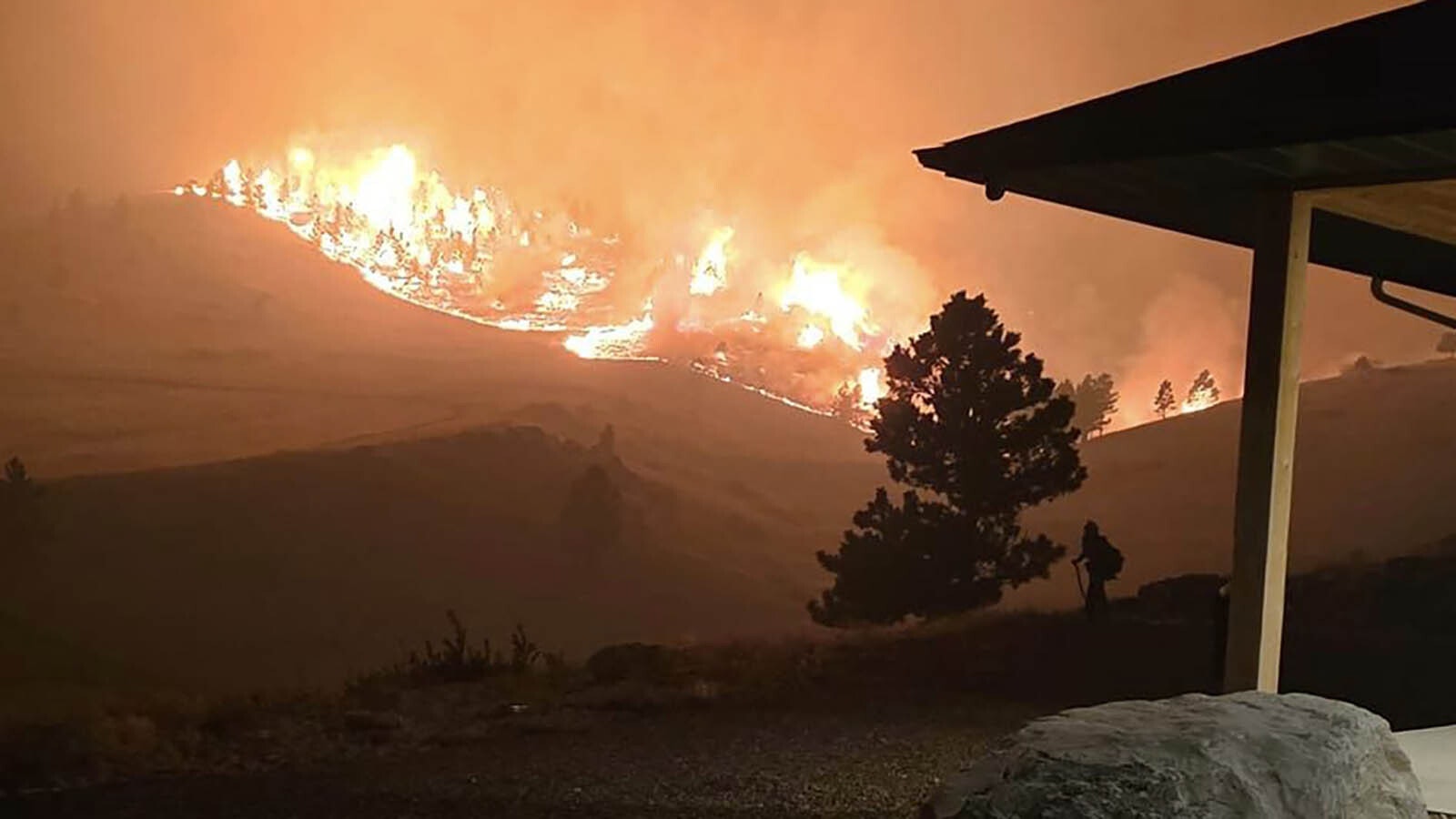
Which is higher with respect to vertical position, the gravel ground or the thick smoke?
the thick smoke

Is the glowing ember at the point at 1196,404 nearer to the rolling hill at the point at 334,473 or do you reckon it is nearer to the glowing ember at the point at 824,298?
the rolling hill at the point at 334,473

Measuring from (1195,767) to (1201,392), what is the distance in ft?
15.2

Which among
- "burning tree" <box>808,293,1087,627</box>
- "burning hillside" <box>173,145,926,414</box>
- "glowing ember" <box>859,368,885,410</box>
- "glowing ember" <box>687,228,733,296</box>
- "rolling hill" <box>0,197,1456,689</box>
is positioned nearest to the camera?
"rolling hill" <box>0,197,1456,689</box>

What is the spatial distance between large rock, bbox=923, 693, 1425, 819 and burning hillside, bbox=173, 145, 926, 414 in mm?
3478

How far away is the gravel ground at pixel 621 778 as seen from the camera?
4.41 metres

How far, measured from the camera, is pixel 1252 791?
2.78 metres

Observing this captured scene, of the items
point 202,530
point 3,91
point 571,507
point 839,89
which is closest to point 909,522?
point 571,507

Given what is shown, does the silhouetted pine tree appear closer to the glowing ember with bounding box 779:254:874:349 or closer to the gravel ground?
the gravel ground

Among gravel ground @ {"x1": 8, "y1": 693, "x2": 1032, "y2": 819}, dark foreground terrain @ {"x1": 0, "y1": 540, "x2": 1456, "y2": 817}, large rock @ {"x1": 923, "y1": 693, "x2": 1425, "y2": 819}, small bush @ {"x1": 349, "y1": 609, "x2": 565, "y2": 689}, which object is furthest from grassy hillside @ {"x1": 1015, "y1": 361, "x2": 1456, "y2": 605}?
large rock @ {"x1": 923, "y1": 693, "x2": 1425, "y2": 819}

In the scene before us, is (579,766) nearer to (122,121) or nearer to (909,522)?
(909,522)

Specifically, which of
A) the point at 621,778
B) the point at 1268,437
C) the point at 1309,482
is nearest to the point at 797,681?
the point at 621,778

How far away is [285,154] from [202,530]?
1676 mm

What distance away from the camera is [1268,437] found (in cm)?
386

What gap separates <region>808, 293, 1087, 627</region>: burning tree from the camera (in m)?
6.52
